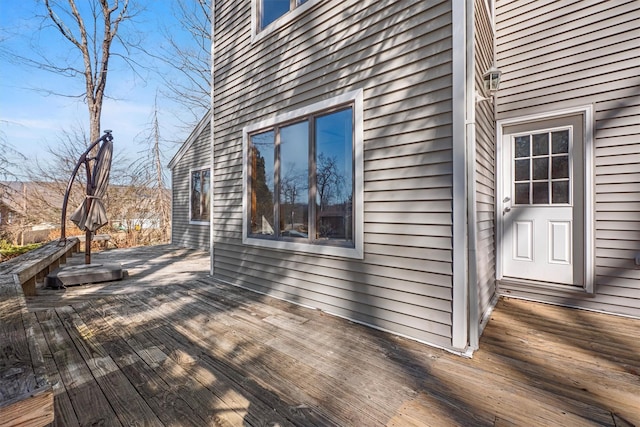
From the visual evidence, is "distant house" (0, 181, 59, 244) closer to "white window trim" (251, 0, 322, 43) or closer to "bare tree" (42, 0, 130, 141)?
"bare tree" (42, 0, 130, 141)

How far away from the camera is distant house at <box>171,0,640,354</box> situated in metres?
2.38

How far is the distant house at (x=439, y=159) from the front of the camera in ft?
7.80

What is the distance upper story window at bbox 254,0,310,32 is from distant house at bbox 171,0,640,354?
3cm

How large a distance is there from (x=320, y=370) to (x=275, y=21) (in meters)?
3.99

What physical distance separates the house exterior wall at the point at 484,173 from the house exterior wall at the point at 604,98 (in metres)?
0.55

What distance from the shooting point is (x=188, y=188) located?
896cm

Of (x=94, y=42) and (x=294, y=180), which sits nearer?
(x=294, y=180)

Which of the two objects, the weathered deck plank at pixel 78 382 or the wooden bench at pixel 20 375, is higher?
the wooden bench at pixel 20 375

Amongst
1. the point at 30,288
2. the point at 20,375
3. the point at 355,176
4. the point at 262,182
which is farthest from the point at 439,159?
the point at 30,288

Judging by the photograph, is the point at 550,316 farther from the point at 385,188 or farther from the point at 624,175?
the point at 385,188

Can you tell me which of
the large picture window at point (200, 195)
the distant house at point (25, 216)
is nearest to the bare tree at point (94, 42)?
the distant house at point (25, 216)

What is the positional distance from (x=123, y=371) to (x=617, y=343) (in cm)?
375

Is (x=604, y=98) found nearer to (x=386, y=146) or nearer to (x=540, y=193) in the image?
(x=540, y=193)

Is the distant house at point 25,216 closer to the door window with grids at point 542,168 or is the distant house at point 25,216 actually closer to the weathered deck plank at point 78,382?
the weathered deck plank at point 78,382
